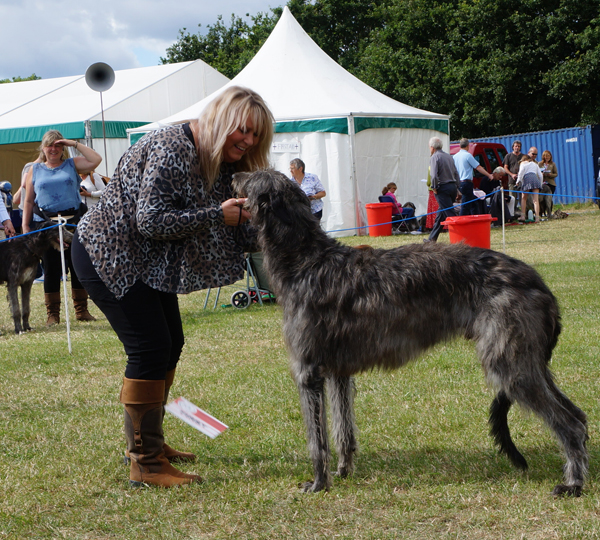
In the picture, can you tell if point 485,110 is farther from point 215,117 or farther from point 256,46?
point 215,117

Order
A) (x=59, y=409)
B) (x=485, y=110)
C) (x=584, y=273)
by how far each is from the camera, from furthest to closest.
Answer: (x=485, y=110) < (x=584, y=273) < (x=59, y=409)

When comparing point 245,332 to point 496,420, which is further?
point 245,332

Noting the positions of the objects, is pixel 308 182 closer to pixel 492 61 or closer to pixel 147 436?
pixel 147 436

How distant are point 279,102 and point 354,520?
1372 cm

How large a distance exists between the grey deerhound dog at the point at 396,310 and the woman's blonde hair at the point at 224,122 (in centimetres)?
15

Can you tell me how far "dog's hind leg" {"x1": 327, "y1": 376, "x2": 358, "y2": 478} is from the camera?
3.43 meters

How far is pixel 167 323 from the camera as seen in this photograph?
341 cm

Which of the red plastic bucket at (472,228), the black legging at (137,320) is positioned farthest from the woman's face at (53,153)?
the red plastic bucket at (472,228)

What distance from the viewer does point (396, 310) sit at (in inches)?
121

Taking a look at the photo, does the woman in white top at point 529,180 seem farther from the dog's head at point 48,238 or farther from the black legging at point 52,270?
the dog's head at point 48,238

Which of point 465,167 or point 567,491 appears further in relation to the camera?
point 465,167

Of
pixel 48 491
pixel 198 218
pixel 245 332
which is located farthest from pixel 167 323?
pixel 245 332

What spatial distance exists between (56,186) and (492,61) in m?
22.6

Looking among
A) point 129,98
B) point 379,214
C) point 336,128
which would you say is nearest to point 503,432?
point 379,214
